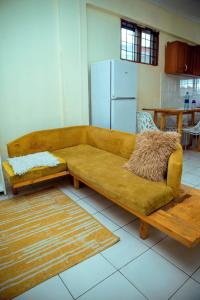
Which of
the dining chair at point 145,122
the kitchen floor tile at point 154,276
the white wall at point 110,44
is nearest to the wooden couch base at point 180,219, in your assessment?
the kitchen floor tile at point 154,276

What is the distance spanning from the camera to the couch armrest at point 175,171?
156 cm

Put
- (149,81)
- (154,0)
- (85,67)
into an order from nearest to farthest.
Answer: (85,67)
(154,0)
(149,81)

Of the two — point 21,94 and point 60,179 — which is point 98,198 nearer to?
point 60,179

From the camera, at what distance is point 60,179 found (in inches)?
109

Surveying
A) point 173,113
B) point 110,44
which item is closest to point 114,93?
point 110,44

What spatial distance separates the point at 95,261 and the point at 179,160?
3.35ft

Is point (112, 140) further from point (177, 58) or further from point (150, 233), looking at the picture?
point (177, 58)

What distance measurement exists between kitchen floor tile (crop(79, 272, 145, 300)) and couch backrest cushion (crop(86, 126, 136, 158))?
138 centimetres

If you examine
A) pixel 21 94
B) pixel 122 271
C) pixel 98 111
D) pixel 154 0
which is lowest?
pixel 122 271

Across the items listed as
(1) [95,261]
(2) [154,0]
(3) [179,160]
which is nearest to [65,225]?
(1) [95,261]

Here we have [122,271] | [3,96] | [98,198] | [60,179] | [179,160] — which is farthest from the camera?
[60,179]

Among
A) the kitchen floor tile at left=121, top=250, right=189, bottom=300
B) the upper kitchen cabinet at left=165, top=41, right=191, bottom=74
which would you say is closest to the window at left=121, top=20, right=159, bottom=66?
the upper kitchen cabinet at left=165, top=41, right=191, bottom=74

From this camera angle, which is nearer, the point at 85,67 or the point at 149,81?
the point at 85,67

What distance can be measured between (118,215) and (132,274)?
2.20 ft
